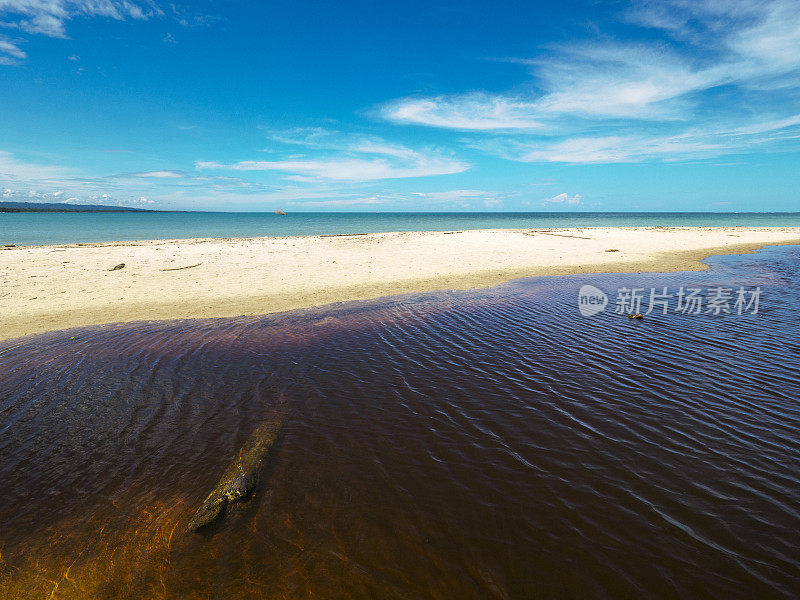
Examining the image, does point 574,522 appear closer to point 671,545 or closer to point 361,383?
point 671,545

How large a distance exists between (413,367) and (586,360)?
4.55m

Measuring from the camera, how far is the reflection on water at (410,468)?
398cm
